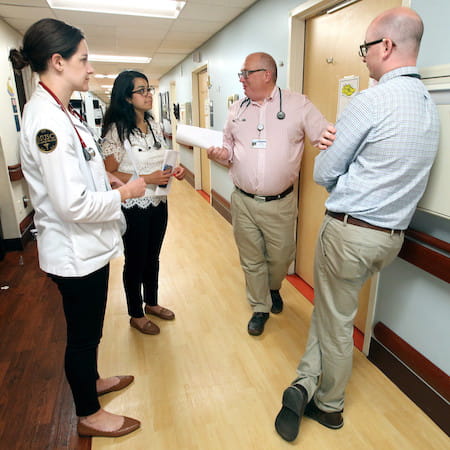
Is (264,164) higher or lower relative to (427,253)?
higher

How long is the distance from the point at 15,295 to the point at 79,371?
5.72 feet

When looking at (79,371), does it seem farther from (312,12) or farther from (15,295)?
(312,12)

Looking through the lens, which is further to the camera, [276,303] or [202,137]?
[276,303]

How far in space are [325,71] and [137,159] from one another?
1.42 m

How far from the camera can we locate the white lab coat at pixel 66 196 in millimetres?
1126

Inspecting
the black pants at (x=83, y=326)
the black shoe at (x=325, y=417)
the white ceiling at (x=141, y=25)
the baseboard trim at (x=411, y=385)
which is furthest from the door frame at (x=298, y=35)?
the black shoe at (x=325, y=417)

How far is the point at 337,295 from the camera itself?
144 cm

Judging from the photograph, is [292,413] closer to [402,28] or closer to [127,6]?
[402,28]

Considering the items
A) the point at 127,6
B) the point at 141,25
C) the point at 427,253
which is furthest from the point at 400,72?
the point at 141,25

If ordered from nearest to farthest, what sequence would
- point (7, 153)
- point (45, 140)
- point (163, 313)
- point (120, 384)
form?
point (45, 140) < point (120, 384) < point (163, 313) < point (7, 153)

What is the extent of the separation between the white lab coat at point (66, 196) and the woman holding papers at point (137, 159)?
1.79 feet

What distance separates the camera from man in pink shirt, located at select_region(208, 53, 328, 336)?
6.79 ft

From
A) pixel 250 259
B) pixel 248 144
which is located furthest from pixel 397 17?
pixel 250 259

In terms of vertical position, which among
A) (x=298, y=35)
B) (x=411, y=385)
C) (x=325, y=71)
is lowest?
(x=411, y=385)
